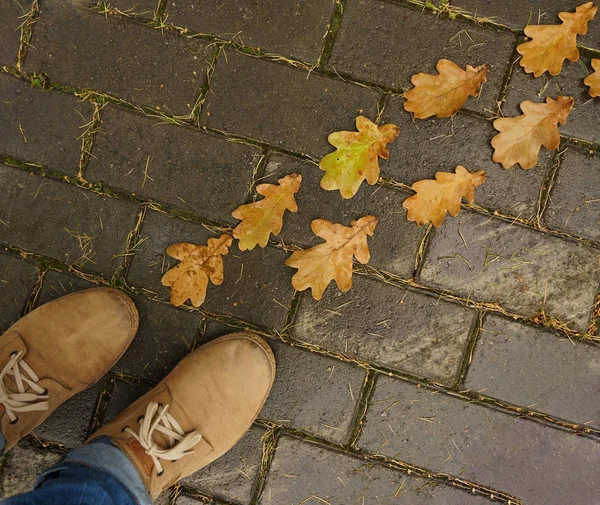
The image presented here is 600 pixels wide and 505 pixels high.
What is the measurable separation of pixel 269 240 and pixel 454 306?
80 cm

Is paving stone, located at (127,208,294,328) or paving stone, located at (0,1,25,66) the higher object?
paving stone, located at (0,1,25,66)

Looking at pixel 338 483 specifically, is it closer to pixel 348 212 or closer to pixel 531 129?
pixel 348 212

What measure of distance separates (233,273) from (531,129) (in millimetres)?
1314

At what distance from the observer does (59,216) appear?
2283 millimetres

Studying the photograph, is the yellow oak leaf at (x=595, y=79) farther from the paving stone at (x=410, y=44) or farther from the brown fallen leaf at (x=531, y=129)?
the paving stone at (x=410, y=44)

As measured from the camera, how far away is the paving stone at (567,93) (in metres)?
2.22

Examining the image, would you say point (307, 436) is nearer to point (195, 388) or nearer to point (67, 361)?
point (195, 388)

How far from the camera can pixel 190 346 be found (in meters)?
2.33

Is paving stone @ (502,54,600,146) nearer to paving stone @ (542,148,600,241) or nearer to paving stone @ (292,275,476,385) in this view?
paving stone @ (542,148,600,241)

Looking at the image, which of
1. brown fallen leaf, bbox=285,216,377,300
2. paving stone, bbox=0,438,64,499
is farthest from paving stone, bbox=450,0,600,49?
paving stone, bbox=0,438,64,499

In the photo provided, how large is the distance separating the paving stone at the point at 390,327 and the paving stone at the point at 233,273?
11cm

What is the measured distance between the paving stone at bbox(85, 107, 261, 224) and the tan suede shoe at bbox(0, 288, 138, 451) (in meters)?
0.46

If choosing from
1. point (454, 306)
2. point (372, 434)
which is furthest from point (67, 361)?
point (454, 306)

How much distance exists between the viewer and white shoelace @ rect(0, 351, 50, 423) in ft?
7.29
